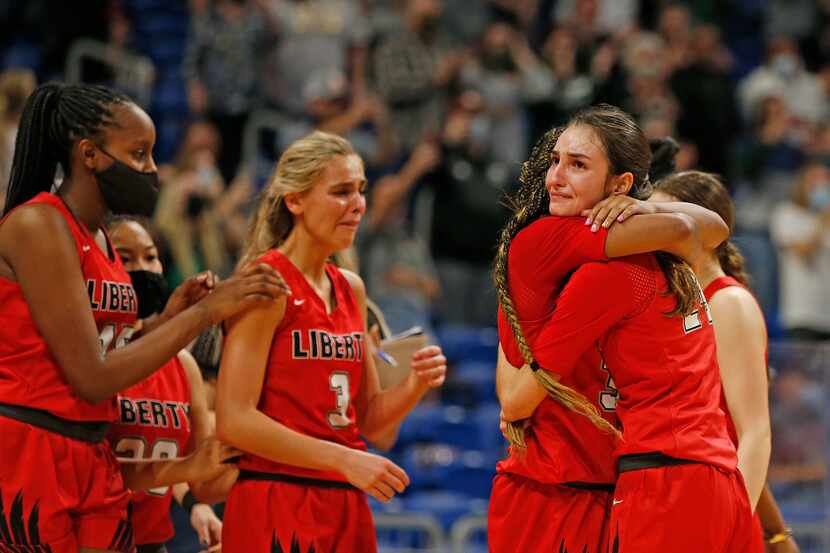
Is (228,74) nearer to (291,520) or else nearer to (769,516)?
(291,520)

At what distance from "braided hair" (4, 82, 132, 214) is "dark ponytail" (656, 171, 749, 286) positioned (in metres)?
1.76

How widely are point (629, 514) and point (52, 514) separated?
155 centimetres

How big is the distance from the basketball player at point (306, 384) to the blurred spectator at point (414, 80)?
620 cm

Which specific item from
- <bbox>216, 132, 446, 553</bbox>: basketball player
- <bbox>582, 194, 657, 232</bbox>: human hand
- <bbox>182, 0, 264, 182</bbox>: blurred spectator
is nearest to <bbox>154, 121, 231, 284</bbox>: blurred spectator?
<bbox>182, 0, 264, 182</bbox>: blurred spectator

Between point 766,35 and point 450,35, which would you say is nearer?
point 450,35

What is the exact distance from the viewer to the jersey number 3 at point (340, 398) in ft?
11.8

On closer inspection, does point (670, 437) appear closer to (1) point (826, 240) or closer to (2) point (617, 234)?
(2) point (617, 234)

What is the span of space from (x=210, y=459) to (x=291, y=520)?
32 centimetres

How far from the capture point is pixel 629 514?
9.53 feet

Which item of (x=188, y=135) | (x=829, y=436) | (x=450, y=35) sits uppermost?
(x=450, y=35)

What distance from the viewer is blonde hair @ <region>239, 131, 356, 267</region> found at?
3752mm

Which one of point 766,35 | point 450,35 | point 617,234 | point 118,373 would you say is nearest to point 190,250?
point 450,35

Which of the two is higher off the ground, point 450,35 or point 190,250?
point 450,35

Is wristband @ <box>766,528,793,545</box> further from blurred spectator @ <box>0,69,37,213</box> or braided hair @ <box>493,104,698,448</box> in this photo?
blurred spectator @ <box>0,69,37,213</box>
